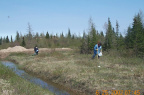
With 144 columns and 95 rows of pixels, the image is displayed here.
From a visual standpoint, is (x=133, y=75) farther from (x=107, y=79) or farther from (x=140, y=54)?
(x=140, y=54)

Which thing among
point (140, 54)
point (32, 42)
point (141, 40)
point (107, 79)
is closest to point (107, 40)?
point (141, 40)

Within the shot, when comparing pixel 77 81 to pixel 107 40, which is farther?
pixel 107 40

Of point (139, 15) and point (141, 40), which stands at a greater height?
point (139, 15)

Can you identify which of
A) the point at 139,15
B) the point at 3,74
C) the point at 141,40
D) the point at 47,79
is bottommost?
the point at 47,79

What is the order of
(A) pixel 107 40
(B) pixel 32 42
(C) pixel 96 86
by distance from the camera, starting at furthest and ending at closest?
(B) pixel 32 42, (A) pixel 107 40, (C) pixel 96 86

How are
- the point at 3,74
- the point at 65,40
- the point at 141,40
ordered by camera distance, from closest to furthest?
the point at 3,74 → the point at 141,40 → the point at 65,40

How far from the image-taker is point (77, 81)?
8.87 m

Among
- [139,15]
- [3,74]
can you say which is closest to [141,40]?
[139,15]

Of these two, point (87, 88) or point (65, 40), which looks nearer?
point (87, 88)

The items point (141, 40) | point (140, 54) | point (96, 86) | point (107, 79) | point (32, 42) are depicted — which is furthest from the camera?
point (32, 42)

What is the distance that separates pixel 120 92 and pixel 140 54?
1251cm

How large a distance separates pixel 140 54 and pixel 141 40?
27.5ft

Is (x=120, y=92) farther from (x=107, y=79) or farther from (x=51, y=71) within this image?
(x=51, y=71)

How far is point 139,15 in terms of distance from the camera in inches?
1334
